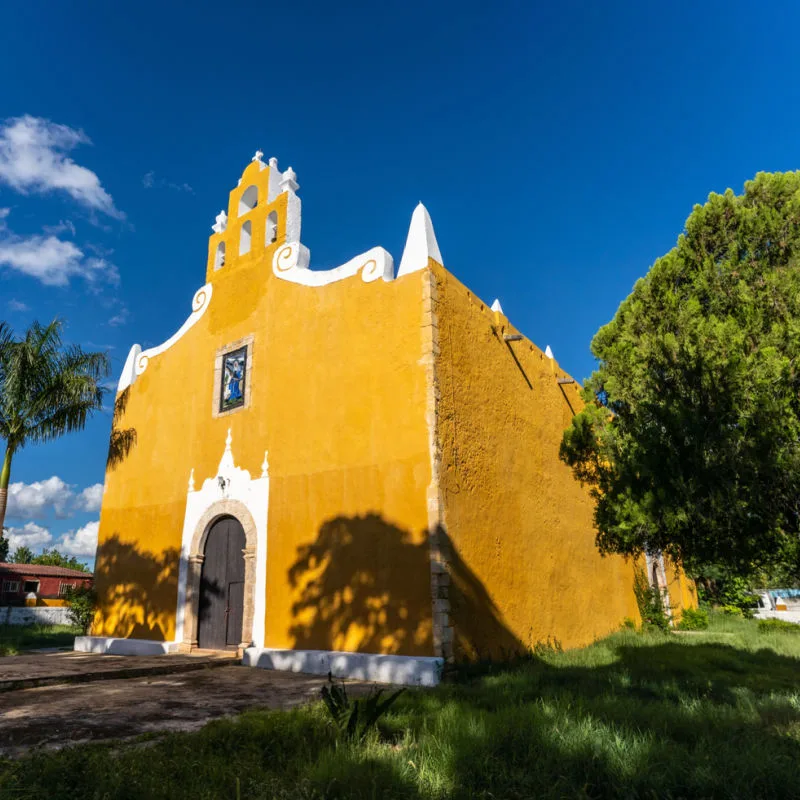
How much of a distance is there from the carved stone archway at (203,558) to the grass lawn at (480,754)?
4382mm

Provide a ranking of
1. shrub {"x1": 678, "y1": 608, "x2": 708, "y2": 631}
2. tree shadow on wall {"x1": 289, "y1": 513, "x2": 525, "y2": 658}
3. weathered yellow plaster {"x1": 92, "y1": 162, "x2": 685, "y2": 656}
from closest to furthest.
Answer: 1. tree shadow on wall {"x1": 289, "y1": 513, "x2": 525, "y2": 658}
2. weathered yellow plaster {"x1": 92, "y1": 162, "x2": 685, "y2": 656}
3. shrub {"x1": 678, "y1": 608, "x2": 708, "y2": 631}

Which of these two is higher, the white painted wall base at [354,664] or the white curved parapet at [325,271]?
the white curved parapet at [325,271]

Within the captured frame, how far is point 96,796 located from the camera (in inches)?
129

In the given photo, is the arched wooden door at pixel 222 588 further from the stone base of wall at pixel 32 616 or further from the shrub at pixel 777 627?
the stone base of wall at pixel 32 616

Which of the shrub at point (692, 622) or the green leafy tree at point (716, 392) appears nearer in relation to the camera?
the green leafy tree at point (716, 392)

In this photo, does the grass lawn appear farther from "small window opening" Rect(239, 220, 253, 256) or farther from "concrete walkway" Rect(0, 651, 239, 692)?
"small window opening" Rect(239, 220, 253, 256)

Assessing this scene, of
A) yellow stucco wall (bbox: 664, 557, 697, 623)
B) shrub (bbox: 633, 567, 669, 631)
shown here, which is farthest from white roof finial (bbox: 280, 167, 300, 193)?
yellow stucco wall (bbox: 664, 557, 697, 623)

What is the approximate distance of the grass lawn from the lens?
3.52 m

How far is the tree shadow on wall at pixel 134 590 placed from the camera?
11.6 metres

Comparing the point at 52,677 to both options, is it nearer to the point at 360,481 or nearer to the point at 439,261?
the point at 360,481

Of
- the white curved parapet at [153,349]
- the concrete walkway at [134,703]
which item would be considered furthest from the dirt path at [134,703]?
the white curved parapet at [153,349]

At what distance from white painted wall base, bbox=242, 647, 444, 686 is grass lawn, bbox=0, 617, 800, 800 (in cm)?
113

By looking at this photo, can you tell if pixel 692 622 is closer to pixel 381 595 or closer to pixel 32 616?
pixel 381 595

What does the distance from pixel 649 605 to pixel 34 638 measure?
54.6ft
